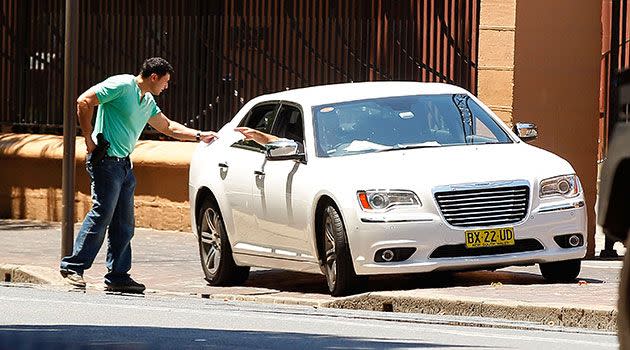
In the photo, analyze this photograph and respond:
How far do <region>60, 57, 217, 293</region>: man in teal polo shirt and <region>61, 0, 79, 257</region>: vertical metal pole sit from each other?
23.5 inches

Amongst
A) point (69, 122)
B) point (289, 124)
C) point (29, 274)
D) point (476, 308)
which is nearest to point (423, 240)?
point (476, 308)

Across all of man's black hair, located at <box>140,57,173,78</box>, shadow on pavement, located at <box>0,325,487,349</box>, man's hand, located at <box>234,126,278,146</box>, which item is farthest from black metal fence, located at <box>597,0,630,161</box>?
shadow on pavement, located at <box>0,325,487,349</box>

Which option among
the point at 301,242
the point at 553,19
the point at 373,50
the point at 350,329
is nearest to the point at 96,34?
the point at 373,50

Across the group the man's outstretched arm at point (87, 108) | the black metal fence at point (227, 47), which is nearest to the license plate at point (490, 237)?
the man's outstretched arm at point (87, 108)

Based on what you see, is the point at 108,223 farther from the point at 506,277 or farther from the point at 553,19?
the point at 553,19

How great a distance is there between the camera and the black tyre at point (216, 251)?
51.2ft

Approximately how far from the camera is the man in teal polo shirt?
48.2ft

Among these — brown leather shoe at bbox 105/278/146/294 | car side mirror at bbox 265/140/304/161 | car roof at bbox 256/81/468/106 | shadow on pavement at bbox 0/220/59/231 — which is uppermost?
car roof at bbox 256/81/468/106

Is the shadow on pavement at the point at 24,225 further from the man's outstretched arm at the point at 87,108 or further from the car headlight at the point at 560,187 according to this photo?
the car headlight at the point at 560,187

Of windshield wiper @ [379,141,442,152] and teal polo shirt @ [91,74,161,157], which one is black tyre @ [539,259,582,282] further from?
teal polo shirt @ [91,74,161,157]

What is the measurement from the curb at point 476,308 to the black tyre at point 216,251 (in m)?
1.06

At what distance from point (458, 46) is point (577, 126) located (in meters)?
1.60

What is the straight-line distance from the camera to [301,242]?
14.5 m

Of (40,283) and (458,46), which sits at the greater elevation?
(458,46)
